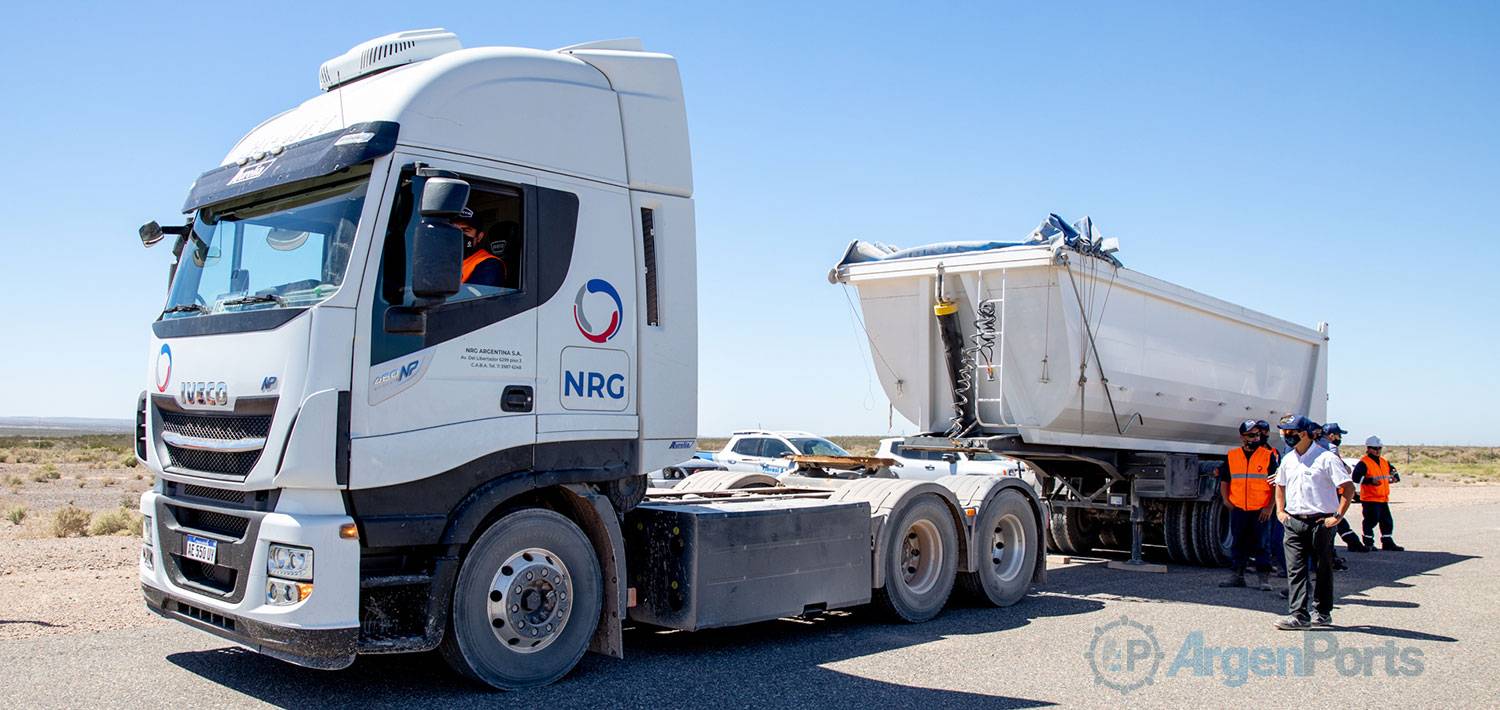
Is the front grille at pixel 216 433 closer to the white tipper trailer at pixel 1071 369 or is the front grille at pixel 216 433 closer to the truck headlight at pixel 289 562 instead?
the truck headlight at pixel 289 562

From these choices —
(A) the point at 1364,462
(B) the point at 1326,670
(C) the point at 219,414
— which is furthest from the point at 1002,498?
(A) the point at 1364,462

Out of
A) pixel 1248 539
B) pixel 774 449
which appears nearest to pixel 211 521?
pixel 1248 539

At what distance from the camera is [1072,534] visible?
14.4 meters

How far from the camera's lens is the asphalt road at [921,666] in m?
6.49

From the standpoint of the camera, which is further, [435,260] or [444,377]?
[444,377]

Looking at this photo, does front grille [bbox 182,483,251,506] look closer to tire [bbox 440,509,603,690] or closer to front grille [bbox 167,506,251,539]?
front grille [bbox 167,506,251,539]

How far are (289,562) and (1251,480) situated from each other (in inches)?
381

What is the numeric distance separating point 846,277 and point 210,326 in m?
7.12

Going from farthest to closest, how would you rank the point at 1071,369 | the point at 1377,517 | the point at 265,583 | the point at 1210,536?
the point at 1377,517 → the point at 1210,536 → the point at 1071,369 → the point at 265,583

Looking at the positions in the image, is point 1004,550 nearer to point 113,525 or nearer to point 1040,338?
point 1040,338

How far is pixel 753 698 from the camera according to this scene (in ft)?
21.3

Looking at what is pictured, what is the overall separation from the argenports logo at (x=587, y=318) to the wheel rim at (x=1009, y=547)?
500 centimetres

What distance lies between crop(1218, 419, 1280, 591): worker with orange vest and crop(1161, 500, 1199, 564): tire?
158 centimetres

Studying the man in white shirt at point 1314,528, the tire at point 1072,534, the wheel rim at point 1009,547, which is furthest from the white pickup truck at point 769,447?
the man in white shirt at point 1314,528
